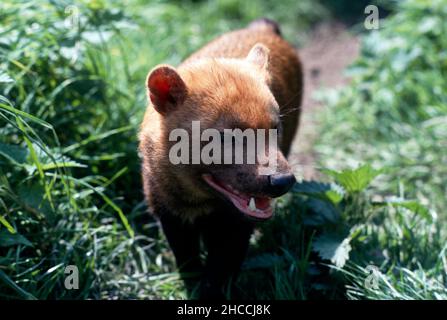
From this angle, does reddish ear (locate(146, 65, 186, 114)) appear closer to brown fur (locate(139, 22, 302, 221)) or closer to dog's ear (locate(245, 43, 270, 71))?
brown fur (locate(139, 22, 302, 221))

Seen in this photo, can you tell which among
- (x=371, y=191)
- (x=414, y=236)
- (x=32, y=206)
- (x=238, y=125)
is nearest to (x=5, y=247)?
(x=32, y=206)

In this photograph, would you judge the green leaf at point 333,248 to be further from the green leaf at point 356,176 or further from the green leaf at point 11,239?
the green leaf at point 11,239

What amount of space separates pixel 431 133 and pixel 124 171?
3.08 metres

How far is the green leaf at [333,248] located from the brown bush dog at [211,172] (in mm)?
515

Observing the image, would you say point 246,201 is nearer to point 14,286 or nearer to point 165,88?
point 165,88

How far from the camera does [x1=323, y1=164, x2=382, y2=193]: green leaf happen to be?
14.8 feet

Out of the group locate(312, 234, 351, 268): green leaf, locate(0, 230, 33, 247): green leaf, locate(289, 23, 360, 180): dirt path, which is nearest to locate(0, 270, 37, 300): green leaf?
locate(0, 230, 33, 247): green leaf

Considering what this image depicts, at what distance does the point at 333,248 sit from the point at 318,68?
4327 mm

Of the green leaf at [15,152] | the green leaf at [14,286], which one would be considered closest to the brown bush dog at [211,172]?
the green leaf at [15,152]

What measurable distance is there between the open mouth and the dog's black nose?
0.22 metres

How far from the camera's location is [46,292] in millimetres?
4090

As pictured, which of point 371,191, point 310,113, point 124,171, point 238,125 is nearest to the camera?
point 238,125

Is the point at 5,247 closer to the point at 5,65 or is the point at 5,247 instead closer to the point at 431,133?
the point at 5,65

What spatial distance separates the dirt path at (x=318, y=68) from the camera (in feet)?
22.2
